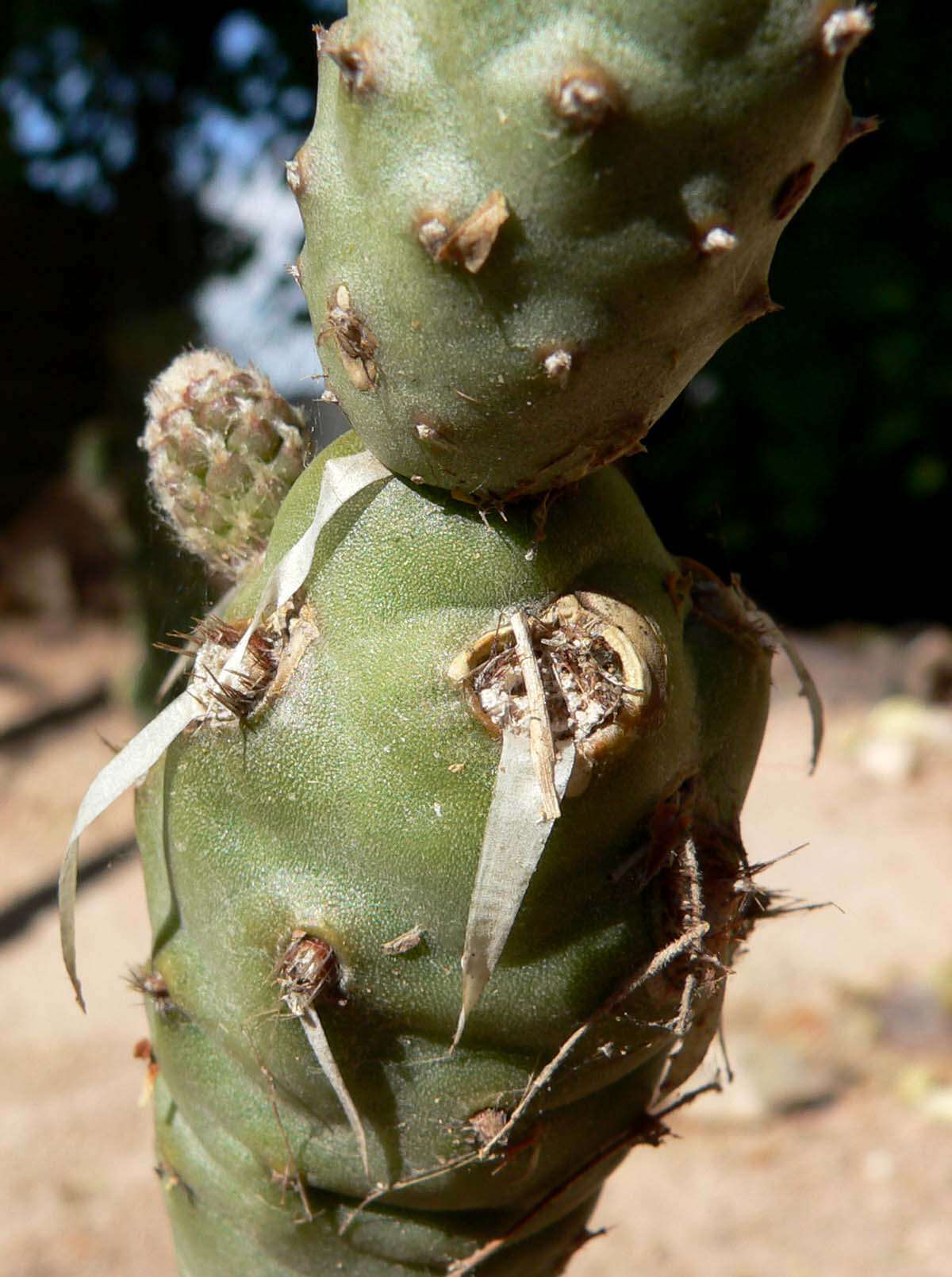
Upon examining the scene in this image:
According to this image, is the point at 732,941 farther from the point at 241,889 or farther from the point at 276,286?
the point at 276,286

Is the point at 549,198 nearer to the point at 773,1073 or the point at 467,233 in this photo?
the point at 467,233

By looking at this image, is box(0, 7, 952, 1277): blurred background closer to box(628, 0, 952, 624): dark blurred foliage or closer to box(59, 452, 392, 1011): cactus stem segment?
box(628, 0, 952, 624): dark blurred foliage

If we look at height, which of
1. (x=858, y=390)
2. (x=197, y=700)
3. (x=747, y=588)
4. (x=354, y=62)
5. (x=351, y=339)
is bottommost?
(x=747, y=588)

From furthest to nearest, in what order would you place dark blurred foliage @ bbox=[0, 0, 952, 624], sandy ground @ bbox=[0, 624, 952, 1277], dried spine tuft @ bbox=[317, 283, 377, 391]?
dark blurred foliage @ bbox=[0, 0, 952, 624]
sandy ground @ bbox=[0, 624, 952, 1277]
dried spine tuft @ bbox=[317, 283, 377, 391]

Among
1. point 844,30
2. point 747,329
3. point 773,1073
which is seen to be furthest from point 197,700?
point 747,329

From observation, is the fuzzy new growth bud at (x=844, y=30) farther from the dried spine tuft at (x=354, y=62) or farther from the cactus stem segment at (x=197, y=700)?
the cactus stem segment at (x=197, y=700)

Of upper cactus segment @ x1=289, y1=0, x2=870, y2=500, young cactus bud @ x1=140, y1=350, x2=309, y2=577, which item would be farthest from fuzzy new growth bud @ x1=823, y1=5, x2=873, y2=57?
young cactus bud @ x1=140, y1=350, x2=309, y2=577

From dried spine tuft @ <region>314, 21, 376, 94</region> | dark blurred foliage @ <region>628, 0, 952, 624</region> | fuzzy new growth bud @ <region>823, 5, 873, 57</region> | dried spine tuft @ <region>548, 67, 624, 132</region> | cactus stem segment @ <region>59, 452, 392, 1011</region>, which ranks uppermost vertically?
dried spine tuft @ <region>314, 21, 376, 94</region>
